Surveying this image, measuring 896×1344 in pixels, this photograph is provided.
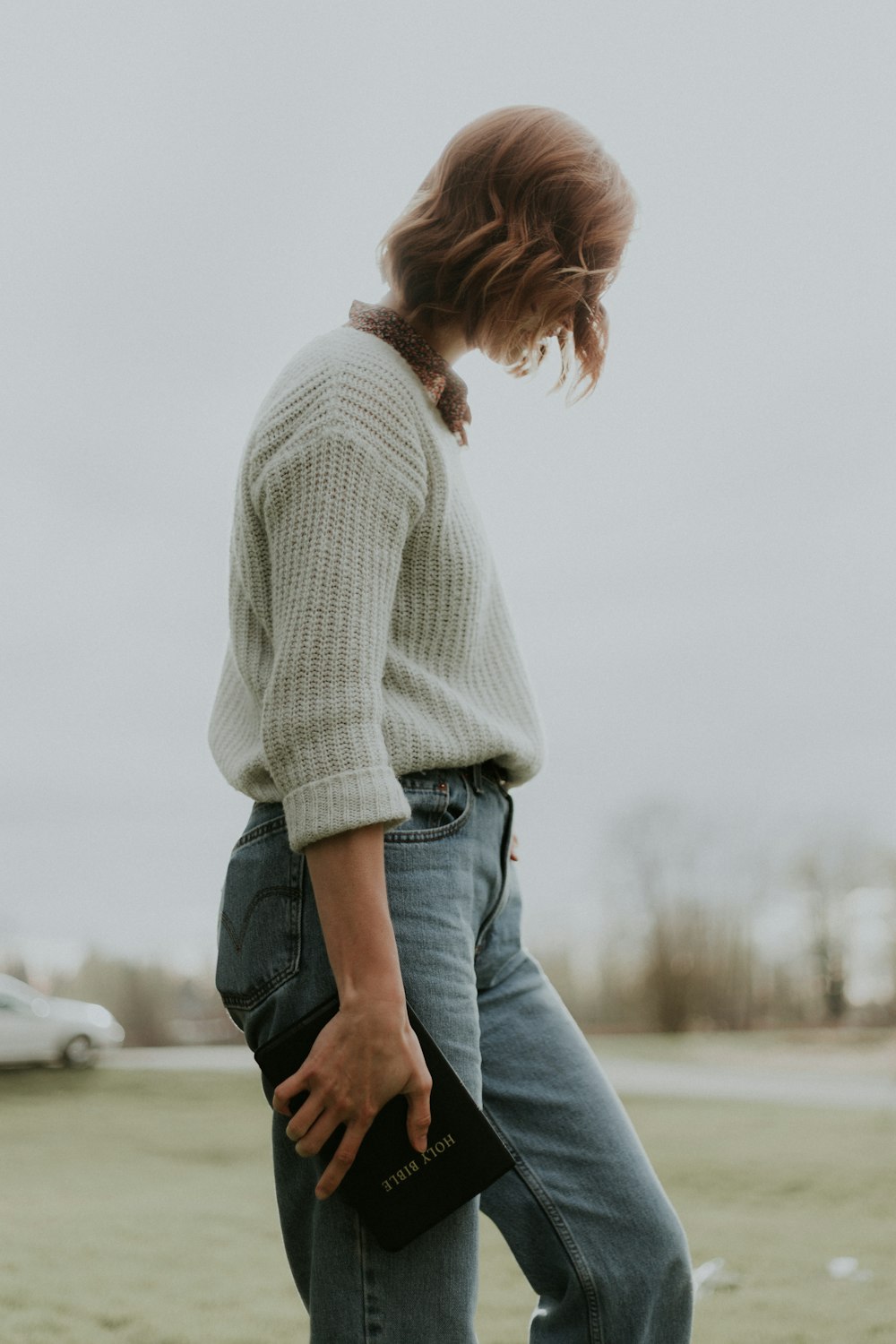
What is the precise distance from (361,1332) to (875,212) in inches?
239

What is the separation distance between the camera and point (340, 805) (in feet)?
2.08

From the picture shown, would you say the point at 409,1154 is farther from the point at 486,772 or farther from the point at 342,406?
the point at 342,406

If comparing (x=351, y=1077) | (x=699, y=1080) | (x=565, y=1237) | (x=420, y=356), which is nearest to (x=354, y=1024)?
(x=351, y=1077)

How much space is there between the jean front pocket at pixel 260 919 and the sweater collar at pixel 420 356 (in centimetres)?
31

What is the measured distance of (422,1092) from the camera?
652 millimetres

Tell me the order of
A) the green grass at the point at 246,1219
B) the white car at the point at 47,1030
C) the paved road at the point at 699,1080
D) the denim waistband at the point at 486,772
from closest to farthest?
the denim waistband at the point at 486,772 → the green grass at the point at 246,1219 → the white car at the point at 47,1030 → the paved road at the point at 699,1080

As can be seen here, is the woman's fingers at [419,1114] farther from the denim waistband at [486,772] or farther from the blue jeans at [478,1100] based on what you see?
the denim waistband at [486,772]

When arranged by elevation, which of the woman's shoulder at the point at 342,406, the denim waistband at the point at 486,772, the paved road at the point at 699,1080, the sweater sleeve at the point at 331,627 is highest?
the woman's shoulder at the point at 342,406

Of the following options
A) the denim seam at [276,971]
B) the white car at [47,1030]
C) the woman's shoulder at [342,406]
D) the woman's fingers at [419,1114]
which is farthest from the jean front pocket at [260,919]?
the white car at [47,1030]

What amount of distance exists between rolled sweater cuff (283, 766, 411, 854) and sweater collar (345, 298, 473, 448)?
0.93ft

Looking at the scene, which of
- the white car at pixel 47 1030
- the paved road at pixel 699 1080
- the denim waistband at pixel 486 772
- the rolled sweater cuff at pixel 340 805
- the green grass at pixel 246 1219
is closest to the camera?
the rolled sweater cuff at pixel 340 805

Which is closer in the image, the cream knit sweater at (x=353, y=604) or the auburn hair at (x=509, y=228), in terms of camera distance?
the cream knit sweater at (x=353, y=604)

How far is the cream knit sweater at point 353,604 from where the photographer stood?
25.8 inches

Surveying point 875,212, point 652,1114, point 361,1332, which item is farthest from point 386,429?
point 875,212
